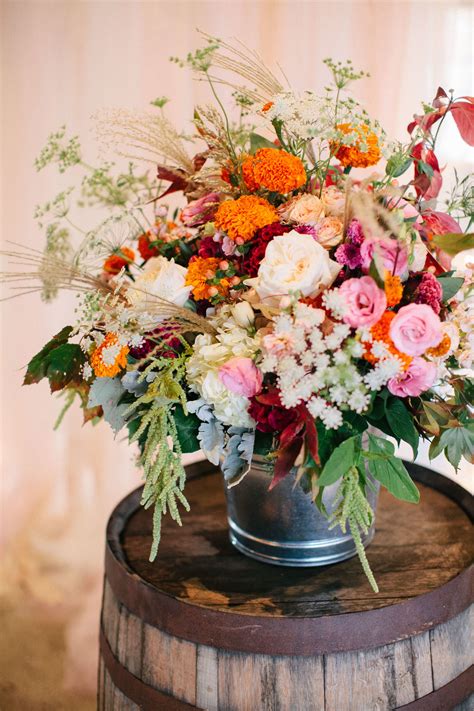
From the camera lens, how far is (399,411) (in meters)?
0.85

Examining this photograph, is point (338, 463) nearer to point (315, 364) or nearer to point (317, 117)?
point (315, 364)

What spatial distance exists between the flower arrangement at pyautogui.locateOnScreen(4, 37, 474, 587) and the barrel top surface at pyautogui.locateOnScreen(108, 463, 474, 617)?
144 millimetres

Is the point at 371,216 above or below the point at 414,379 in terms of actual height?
above

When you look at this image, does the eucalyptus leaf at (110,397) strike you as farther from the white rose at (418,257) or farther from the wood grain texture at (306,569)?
the white rose at (418,257)

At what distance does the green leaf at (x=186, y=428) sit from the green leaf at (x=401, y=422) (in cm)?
25


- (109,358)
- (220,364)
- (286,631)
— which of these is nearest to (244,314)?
(220,364)

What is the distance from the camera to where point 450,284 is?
2.92 feet

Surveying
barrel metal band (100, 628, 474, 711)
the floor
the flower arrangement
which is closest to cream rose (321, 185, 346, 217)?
the flower arrangement

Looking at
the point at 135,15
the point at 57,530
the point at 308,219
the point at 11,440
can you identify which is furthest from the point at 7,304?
the point at 308,219

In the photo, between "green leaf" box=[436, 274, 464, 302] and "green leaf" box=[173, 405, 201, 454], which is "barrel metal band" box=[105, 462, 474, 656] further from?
"green leaf" box=[436, 274, 464, 302]

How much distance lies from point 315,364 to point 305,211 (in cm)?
25

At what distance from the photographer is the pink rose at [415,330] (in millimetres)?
763

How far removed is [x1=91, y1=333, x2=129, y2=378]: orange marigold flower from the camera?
0.88 meters

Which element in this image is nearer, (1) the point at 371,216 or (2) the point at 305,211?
(1) the point at 371,216
